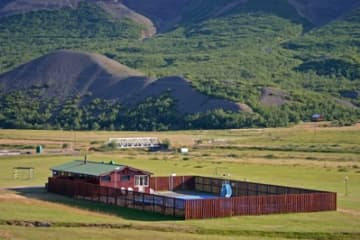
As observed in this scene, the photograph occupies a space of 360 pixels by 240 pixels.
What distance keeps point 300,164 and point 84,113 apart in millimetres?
94969

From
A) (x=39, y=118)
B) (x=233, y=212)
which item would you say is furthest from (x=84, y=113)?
(x=233, y=212)

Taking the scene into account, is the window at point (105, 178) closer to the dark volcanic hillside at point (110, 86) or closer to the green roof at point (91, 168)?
the green roof at point (91, 168)

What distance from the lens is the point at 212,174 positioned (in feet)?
245

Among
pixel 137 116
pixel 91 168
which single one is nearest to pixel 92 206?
pixel 91 168

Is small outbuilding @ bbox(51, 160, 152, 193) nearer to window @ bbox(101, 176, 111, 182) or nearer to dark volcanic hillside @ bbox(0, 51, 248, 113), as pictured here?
window @ bbox(101, 176, 111, 182)

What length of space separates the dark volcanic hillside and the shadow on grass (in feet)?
343

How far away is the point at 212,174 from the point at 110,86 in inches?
4533

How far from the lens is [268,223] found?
46156 mm

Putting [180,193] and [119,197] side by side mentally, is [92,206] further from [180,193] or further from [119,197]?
[180,193]

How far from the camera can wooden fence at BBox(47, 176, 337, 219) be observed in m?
48.0

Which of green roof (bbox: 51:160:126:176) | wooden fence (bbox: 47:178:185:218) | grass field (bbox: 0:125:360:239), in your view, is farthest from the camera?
green roof (bbox: 51:160:126:176)

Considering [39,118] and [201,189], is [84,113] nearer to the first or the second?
[39,118]

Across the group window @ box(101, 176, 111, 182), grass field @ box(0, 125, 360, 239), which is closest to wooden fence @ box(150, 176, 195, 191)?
window @ box(101, 176, 111, 182)

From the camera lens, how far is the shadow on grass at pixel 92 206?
159 feet
